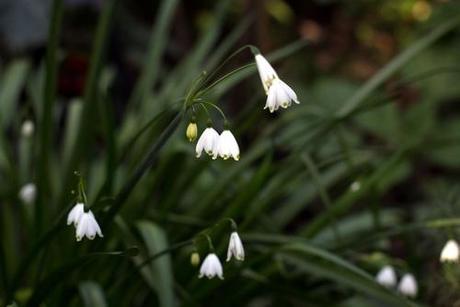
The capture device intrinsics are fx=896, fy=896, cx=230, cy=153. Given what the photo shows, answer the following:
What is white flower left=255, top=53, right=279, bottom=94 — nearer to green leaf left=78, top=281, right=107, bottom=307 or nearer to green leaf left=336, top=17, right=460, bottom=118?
green leaf left=78, top=281, right=107, bottom=307

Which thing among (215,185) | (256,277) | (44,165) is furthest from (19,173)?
(256,277)

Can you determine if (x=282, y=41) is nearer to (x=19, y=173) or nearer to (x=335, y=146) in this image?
(x=335, y=146)

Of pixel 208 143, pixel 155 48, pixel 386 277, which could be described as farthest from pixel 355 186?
pixel 208 143

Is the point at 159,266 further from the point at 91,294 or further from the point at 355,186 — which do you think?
the point at 355,186

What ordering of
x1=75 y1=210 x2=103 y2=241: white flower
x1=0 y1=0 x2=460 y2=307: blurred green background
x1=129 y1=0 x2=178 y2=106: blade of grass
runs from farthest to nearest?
x1=129 y1=0 x2=178 y2=106: blade of grass
x1=0 y1=0 x2=460 y2=307: blurred green background
x1=75 y1=210 x2=103 y2=241: white flower

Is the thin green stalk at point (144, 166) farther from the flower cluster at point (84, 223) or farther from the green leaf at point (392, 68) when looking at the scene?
the green leaf at point (392, 68)

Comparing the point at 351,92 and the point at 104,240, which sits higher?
the point at 351,92

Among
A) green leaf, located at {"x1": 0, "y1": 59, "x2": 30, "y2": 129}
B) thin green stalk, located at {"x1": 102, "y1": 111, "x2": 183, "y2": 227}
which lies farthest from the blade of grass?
thin green stalk, located at {"x1": 102, "y1": 111, "x2": 183, "y2": 227}

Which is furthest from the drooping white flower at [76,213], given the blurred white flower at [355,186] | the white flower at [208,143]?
the blurred white flower at [355,186]
